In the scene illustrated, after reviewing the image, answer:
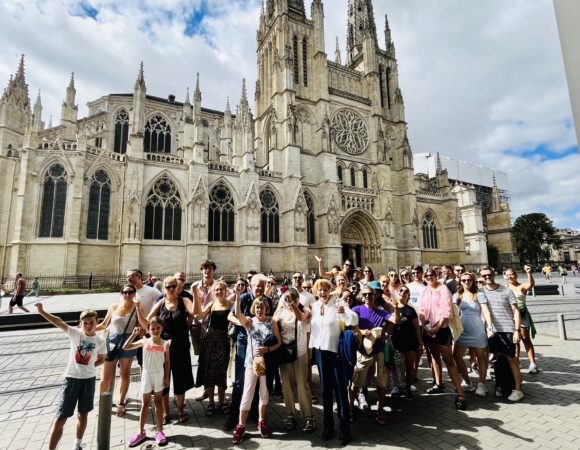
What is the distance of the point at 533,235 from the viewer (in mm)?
43469

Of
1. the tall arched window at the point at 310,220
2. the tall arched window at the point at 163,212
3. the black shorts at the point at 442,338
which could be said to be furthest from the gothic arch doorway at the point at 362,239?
the black shorts at the point at 442,338

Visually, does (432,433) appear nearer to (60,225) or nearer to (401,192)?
(60,225)

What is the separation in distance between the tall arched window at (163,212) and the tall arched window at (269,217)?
6.43 m

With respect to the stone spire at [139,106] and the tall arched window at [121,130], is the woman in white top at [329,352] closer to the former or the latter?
the stone spire at [139,106]

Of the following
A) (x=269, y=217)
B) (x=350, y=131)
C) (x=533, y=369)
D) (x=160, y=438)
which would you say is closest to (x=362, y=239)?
(x=269, y=217)

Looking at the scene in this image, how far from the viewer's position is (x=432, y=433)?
3.38 metres

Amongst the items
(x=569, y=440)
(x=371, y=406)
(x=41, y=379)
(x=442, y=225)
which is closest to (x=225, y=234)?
(x=41, y=379)

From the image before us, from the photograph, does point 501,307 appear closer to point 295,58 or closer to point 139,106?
point 139,106

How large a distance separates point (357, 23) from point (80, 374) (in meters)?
44.5

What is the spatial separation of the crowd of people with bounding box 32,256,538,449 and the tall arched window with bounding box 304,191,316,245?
20.0m

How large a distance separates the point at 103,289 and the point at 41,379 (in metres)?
13.5

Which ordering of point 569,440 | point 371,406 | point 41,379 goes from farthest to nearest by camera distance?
point 41,379, point 371,406, point 569,440

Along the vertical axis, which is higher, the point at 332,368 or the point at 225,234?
the point at 225,234

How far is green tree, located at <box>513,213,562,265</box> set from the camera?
43.4 meters
